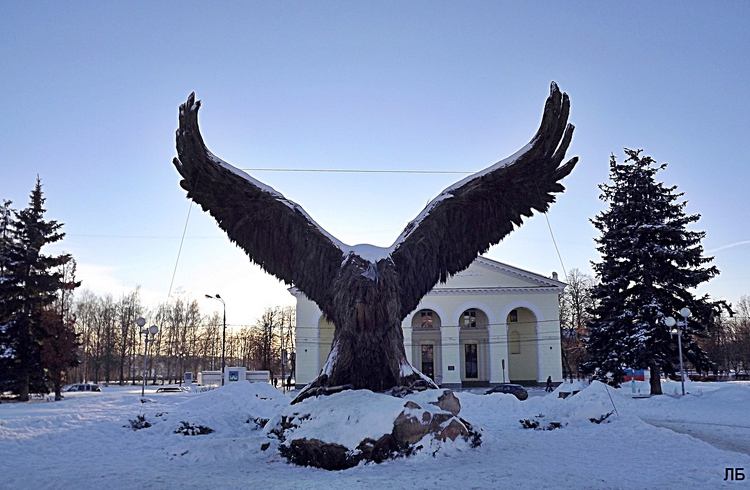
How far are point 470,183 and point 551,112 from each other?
6.21ft

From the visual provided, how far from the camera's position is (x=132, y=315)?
205 ft

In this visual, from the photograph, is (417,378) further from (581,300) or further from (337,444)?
(581,300)

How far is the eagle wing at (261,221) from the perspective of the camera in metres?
10.2

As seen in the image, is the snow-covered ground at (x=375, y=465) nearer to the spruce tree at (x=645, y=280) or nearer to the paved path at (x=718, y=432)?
the paved path at (x=718, y=432)

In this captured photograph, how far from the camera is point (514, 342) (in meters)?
46.8

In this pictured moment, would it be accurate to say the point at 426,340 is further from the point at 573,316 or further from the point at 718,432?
the point at 718,432

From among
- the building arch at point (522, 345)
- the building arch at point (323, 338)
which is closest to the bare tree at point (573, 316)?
the building arch at point (522, 345)

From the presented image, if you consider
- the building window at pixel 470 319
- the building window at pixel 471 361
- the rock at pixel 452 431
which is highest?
the building window at pixel 470 319

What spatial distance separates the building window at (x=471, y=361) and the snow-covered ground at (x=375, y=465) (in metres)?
31.4

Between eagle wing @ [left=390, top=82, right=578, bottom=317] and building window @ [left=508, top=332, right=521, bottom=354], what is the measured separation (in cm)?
3711

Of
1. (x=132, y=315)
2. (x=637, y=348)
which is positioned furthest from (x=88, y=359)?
(x=637, y=348)

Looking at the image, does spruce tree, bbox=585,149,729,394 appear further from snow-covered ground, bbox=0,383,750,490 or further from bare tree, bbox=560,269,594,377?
bare tree, bbox=560,269,594,377

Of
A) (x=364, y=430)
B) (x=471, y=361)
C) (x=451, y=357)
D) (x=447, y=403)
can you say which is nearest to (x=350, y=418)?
(x=364, y=430)

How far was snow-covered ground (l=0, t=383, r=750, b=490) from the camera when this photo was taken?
742 cm
